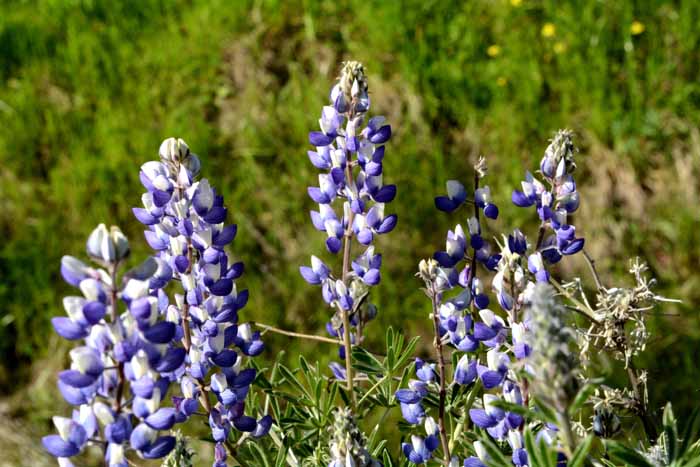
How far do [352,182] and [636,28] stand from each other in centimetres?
219

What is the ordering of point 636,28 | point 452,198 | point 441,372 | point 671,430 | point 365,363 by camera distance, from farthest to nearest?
1. point 636,28
2. point 365,363
3. point 452,198
4. point 441,372
5. point 671,430

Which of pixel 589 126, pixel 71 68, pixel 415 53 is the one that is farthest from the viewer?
pixel 71 68

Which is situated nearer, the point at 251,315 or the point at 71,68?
the point at 251,315

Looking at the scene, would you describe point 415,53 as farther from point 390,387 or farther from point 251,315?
point 390,387

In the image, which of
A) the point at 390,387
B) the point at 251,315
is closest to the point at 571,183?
the point at 390,387

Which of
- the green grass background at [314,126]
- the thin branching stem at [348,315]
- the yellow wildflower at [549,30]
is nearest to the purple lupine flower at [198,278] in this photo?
the thin branching stem at [348,315]

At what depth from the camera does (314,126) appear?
3.14 metres

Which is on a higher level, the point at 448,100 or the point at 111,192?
the point at 448,100

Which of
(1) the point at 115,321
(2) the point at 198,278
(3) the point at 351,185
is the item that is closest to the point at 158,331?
(1) the point at 115,321

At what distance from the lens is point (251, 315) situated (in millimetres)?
2779

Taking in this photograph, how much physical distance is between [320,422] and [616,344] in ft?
1.39

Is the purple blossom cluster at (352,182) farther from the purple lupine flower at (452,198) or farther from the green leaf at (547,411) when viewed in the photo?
the green leaf at (547,411)

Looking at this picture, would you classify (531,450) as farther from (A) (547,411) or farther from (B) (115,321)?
(B) (115,321)

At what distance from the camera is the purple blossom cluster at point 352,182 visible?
1.21m
